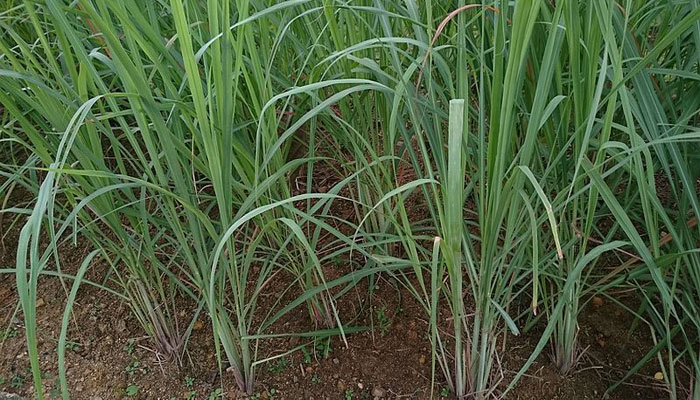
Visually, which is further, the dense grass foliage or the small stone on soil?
the small stone on soil

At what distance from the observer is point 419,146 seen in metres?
0.86

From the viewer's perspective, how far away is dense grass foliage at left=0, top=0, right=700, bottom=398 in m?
0.71

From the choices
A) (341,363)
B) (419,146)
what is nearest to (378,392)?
(341,363)

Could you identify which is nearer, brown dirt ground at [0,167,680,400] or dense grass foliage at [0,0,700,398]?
dense grass foliage at [0,0,700,398]

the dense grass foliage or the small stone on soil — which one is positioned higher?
the dense grass foliage

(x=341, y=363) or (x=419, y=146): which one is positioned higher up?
(x=419, y=146)

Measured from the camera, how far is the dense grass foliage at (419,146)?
0.71 metres

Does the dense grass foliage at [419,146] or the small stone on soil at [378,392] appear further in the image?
the small stone on soil at [378,392]

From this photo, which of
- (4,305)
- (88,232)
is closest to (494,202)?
(88,232)

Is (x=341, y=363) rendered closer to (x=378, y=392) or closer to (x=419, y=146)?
(x=378, y=392)

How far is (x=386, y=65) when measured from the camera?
3.14 ft

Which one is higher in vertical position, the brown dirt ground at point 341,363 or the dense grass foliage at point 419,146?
the dense grass foliage at point 419,146

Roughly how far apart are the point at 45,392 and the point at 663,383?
1.00 m

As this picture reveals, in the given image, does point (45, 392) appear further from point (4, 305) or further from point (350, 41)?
point (350, 41)
